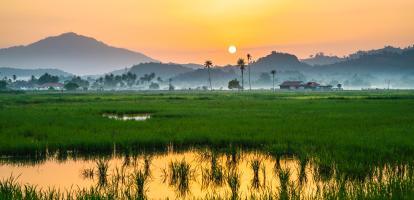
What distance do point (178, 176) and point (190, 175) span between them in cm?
47

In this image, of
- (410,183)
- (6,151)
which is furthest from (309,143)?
(6,151)

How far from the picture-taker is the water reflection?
13164 millimetres

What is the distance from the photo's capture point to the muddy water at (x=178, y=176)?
541 inches

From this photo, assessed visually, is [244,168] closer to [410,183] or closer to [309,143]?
[309,143]

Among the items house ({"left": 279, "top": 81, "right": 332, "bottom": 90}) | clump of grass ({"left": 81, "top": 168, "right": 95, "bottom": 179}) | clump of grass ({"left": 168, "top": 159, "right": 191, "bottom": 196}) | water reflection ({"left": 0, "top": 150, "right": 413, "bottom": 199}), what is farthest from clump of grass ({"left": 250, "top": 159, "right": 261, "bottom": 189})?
house ({"left": 279, "top": 81, "right": 332, "bottom": 90})

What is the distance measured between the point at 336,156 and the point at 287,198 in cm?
732

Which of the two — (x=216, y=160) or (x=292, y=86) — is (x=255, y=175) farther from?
(x=292, y=86)

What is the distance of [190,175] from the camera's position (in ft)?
50.3

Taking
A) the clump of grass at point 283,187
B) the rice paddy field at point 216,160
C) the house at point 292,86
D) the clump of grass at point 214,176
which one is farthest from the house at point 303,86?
the clump of grass at point 283,187

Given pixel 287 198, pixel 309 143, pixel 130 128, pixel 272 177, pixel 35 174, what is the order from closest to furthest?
1. pixel 287 198
2. pixel 272 177
3. pixel 35 174
4. pixel 309 143
5. pixel 130 128

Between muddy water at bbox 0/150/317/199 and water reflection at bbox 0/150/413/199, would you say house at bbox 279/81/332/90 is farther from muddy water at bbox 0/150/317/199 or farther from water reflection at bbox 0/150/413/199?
water reflection at bbox 0/150/413/199

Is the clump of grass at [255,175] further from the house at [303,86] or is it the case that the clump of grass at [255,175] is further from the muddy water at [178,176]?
the house at [303,86]

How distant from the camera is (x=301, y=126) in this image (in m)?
27.8

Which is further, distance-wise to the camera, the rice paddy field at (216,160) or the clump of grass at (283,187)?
the rice paddy field at (216,160)
